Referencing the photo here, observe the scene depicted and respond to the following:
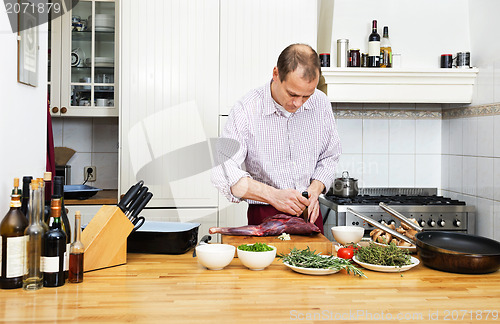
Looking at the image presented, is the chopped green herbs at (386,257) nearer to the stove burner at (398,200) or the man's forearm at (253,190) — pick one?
the man's forearm at (253,190)

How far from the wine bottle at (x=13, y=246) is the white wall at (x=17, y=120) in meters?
0.31

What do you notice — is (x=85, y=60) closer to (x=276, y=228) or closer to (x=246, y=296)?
(x=276, y=228)

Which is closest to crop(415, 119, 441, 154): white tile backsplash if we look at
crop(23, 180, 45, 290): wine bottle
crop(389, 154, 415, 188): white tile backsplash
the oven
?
crop(389, 154, 415, 188): white tile backsplash

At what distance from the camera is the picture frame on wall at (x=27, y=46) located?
1.84 m

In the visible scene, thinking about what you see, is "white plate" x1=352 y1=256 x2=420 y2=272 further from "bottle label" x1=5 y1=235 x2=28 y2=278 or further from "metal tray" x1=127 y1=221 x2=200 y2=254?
"bottle label" x1=5 y1=235 x2=28 y2=278

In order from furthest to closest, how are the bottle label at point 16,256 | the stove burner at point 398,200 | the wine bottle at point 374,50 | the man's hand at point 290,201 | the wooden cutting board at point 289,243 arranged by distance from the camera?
the wine bottle at point 374,50
the stove burner at point 398,200
the man's hand at point 290,201
the wooden cutting board at point 289,243
the bottle label at point 16,256

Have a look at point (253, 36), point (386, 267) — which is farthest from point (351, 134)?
point (386, 267)

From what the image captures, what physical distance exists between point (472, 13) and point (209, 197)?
7.81ft

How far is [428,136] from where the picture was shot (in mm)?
4008

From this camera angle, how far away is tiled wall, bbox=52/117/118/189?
4.12 metres

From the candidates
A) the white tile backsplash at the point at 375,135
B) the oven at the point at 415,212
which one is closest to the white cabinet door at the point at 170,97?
the oven at the point at 415,212

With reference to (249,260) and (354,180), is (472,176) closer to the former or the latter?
(354,180)

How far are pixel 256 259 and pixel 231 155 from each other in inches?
30.5

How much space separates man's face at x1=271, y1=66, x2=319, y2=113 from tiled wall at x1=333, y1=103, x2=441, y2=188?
65.3 inches
